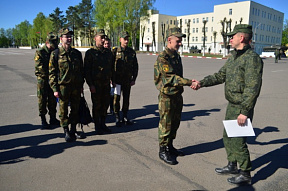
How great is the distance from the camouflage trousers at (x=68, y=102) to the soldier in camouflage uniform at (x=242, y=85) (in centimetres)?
278

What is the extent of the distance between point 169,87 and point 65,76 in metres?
1.97

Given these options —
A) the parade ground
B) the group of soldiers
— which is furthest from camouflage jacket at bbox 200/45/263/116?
the group of soldiers

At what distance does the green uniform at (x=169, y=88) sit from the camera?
11.4 feet

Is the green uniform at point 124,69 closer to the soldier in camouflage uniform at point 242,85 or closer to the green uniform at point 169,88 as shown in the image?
the green uniform at point 169,88

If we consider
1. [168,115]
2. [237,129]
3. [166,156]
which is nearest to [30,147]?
[166,156]

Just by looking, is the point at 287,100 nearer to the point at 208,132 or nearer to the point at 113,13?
the point at 208,132

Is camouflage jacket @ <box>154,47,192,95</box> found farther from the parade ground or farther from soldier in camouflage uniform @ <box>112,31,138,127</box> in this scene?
soldier in camouflage uniform @ <box>112,31,138,127</box>

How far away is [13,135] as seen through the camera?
4758 millimetres

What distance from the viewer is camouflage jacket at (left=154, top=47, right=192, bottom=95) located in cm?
344

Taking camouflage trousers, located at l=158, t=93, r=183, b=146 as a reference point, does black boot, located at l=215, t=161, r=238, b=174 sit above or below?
below

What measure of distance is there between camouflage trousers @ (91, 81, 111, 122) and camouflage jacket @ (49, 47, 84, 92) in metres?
0.56

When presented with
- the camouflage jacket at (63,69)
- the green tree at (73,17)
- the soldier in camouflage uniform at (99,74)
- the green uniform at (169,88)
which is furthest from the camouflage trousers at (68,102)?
the green tree at (73,17)

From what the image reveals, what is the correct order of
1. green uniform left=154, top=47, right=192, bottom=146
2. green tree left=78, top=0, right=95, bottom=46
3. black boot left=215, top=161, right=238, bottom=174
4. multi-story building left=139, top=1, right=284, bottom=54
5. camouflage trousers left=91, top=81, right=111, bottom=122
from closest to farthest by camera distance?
black boot left=215, top=161, right=238, bottom=174
green uniform left=154, top=47, right=192, bottom=146
camouflage trousers left=91, top=81, right=111, bottom=122
multi-story building left=139, top=1, right=284, bottom=54
green tree left=78, top=0, right=95, bottom=46

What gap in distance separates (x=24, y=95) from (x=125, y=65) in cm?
516
